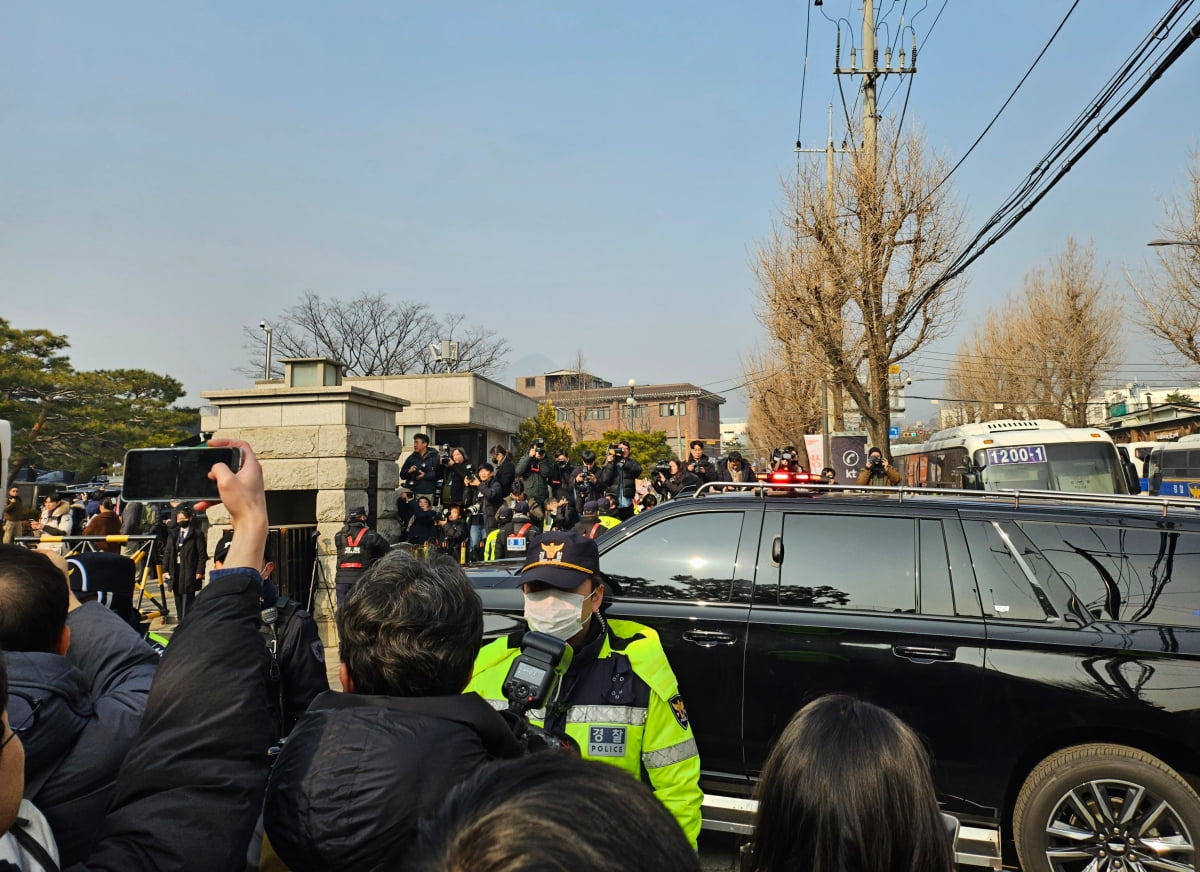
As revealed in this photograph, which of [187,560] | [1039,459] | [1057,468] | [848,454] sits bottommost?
[187,560]

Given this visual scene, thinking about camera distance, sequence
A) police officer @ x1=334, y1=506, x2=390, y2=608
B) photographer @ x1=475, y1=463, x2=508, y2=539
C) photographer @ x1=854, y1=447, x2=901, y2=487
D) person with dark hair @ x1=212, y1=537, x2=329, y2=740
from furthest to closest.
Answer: photographer @ x1=854, y1=447, x2=901, y2=487 < photographer @ x1=475, y1=463, x2=508, y2=539 < police officer @ x1=334, y1=506, x2=390, y2=608 < person with dark hair @ x1=212, y1=537, x2=329, y2=740

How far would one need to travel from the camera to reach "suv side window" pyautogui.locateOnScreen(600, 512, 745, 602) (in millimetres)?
4375

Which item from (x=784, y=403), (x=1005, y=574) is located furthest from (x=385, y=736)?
(x=784, y=403)

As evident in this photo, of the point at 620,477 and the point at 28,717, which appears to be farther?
the point at 620,477

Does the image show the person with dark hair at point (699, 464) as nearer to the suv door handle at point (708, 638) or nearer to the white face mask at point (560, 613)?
the suv door handle at point (708, 638)

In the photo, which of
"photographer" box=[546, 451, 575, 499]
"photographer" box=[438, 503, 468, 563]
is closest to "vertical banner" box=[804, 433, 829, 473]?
"photographer" box=[546, 451, 575, 499]

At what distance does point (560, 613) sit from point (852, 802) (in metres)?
1.87

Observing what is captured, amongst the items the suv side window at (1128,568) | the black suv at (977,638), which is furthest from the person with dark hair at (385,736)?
the suv side window at (1128,568)

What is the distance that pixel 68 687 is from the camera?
1557 millimetres

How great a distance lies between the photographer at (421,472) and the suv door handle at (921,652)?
30.4 ft

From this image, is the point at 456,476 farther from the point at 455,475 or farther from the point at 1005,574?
the point at 1005,574

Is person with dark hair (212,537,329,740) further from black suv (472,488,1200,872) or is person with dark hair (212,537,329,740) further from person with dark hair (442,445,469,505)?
person with dark hair (442,445,469,505)

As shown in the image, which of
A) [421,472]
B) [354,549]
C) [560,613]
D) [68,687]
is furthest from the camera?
[421,472]

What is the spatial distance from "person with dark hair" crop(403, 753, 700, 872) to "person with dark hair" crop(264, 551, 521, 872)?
0.69m
